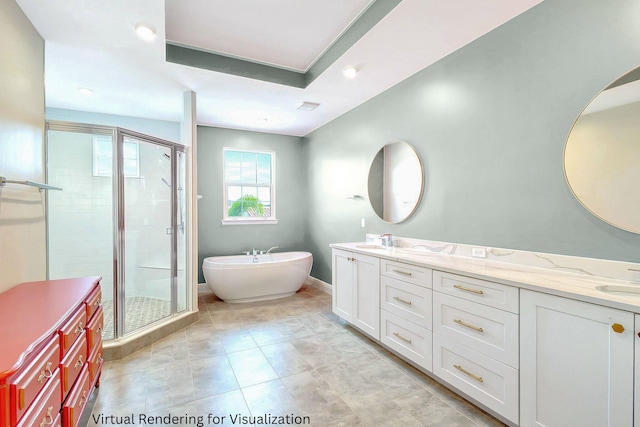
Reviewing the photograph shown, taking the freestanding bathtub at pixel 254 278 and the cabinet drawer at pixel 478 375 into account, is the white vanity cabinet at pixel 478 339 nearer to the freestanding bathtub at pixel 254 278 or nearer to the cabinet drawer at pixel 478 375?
the cabinet drawer at pixel 478 375

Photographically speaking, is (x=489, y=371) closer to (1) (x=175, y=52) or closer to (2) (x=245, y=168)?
(1) (x=175, y=52)

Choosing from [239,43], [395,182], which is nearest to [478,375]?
[395,182]

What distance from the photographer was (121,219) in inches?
107

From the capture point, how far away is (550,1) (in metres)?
1.86

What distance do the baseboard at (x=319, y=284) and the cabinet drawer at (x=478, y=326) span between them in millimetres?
2533

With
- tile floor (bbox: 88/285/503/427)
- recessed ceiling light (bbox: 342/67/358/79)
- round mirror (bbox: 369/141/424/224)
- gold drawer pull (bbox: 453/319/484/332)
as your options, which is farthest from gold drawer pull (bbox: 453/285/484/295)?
recessed ceiling light (bbox: 342/67/358/79)

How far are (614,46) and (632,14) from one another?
0.15 metres

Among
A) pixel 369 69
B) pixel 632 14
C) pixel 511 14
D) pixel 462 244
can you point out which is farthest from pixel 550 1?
pixel 462 244

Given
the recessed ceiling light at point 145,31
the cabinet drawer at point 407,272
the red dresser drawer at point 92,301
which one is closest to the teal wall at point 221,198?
the recessed ceiling light at point 145,31

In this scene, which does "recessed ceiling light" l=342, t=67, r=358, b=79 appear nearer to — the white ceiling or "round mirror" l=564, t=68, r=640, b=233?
the white ceiling

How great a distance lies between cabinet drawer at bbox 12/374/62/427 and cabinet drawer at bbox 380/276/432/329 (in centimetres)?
209

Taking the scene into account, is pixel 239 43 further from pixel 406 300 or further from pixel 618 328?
pixel 618 328

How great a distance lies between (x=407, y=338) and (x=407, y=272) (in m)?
0.52

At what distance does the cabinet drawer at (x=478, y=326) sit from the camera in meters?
1.65
